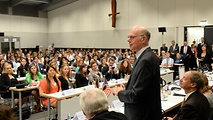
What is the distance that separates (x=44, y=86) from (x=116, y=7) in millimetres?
13802

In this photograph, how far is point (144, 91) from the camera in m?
2.37

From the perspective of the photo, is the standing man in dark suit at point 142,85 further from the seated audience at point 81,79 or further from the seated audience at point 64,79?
the seated audience at point 81,79

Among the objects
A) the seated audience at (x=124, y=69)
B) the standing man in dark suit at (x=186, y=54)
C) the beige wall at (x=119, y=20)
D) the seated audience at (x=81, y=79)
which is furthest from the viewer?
the beige wall at (x=119, y=20)

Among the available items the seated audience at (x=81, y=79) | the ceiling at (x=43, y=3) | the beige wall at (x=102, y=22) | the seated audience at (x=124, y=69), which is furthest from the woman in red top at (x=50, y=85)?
the ceiling at (x=43, y=3)

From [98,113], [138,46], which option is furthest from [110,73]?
[98,113]

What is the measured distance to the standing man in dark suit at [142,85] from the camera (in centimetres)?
237

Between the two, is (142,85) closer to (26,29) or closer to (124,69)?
(124,69)

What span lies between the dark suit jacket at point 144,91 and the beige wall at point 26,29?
1986cm

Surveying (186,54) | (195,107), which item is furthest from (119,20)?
(195,107)

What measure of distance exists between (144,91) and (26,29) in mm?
20857

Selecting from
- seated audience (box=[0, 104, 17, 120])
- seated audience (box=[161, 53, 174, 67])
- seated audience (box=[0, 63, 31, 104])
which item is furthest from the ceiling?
seated audience (box=[0, 104, 17, 120])

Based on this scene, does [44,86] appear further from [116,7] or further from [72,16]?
[72,16]

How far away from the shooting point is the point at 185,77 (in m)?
3.16

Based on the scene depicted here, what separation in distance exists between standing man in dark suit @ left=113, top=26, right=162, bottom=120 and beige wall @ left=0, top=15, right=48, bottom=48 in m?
19.8
